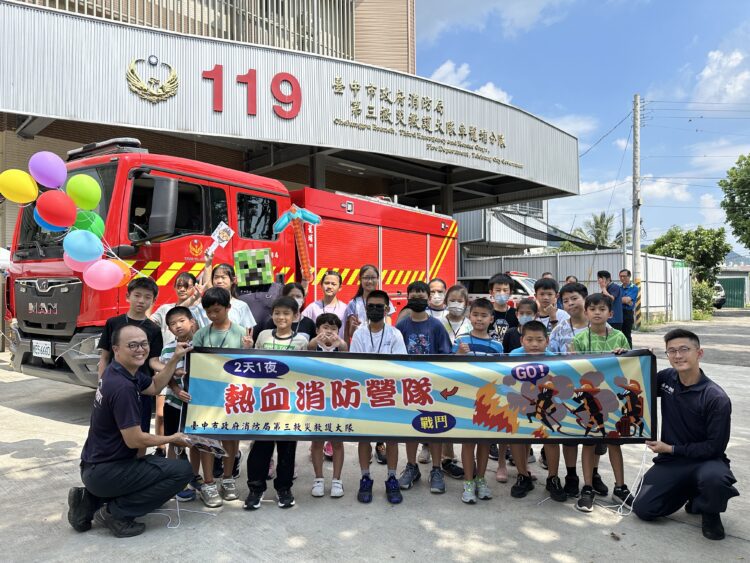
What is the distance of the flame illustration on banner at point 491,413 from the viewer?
3826mm

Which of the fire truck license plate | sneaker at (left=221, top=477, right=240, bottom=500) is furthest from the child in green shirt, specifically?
the fire truck license plate

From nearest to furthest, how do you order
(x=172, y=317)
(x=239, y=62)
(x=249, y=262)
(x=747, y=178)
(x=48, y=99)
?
(x=172, y=317)
(x=249, y=262)
(x=48, y=99)
(x=239, y=62)
(x=747, y=178)

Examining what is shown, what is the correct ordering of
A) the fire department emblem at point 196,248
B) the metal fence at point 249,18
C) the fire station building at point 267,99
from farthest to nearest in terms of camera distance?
the metal fence at point 249,18 → the fire station building at point 267,99 → the fire department emblem at point 196,248

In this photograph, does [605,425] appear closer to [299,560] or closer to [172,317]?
[299,560]

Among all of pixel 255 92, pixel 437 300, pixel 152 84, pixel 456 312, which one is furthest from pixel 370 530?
pixel 255 92

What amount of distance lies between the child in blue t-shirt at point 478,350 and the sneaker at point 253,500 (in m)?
1.50

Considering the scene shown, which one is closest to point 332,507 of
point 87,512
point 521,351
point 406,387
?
point 406,387

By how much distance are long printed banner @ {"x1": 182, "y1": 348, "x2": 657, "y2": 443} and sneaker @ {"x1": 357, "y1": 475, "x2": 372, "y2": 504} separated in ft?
1.22

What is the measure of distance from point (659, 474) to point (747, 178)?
33875 millimetres

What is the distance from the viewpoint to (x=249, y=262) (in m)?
6.32

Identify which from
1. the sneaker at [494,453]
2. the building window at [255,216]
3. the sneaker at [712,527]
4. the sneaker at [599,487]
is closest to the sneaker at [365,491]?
the sneaker at [494,453]

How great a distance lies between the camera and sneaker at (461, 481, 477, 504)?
12.5ft

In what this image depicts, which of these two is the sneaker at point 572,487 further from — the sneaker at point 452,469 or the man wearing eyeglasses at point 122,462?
the man wearing eyeglasses at point 122,462

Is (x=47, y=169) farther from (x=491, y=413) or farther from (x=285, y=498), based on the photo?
(x=491, y=413)
